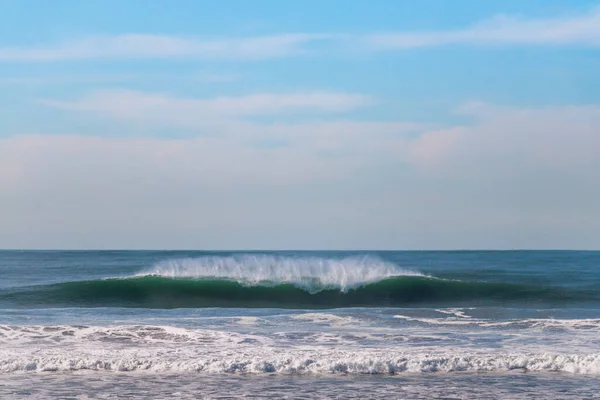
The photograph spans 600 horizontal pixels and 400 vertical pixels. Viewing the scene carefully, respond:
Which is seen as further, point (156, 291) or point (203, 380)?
point (156, 291)

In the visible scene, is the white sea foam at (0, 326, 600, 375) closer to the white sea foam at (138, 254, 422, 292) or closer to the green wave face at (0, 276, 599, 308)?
the green wave face at (0, 276, 599, 308)

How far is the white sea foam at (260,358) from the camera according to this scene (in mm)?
10406

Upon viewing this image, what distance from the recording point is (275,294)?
2462cm

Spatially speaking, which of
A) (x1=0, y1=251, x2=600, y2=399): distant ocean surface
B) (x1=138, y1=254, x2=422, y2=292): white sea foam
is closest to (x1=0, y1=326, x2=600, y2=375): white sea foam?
(x1=0, y1=251, x2=600, y2=399): distant ocean surface

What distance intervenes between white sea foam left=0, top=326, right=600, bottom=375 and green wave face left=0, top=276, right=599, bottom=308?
1019cm

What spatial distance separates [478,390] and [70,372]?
221 inches

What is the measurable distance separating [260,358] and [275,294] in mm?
13849

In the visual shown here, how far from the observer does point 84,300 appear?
22.6 m

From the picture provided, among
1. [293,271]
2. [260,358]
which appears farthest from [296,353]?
[293,271]

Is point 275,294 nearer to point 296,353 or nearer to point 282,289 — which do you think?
point 282,289

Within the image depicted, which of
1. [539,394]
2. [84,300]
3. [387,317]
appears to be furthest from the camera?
[84,300]

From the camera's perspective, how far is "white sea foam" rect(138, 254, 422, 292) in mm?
25641

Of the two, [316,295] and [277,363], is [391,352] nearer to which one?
[277,363]

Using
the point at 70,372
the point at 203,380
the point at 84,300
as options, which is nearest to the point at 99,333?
the point at 70,372
